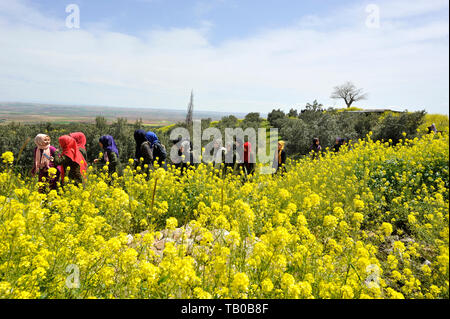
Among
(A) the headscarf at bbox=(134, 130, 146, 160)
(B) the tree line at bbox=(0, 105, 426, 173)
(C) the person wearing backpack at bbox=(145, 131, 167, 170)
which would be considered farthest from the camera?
(C) the person wearing backpack at bbox=(145, 131, 167, 170)

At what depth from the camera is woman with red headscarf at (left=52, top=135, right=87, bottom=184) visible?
445 centimetres

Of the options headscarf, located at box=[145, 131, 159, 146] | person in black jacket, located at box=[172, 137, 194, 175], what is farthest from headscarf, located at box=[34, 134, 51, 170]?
person in black jacket, located at box=[172, 137, 194, 175]

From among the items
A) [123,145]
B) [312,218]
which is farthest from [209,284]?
[123,145]

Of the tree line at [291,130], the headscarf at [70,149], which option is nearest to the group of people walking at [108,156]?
the headscarf at [70,149]

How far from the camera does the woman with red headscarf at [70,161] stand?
4449 millimetres

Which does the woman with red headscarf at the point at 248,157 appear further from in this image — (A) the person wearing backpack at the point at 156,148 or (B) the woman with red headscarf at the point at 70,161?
(B) the woman with red headscarf at the point at 70,161

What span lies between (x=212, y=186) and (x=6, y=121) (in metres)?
3.03

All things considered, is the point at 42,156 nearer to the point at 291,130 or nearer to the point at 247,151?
the point at 247,151

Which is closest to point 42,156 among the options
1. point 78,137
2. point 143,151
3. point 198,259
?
point 78,137

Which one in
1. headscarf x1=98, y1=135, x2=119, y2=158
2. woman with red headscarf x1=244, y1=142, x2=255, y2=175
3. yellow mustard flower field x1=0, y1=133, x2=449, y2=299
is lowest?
yellow mustard flower field x1=0, y1=133, x2=449, y2=299

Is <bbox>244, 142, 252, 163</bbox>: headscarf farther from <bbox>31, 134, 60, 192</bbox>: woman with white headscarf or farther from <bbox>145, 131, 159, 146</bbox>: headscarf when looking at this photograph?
<bbox>31, 134, 60, 192</bbox>: woman with white headscarf

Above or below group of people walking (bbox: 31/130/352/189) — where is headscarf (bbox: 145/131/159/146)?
above

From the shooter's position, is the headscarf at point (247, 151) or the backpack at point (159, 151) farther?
the headscarf at point (247, 151)
